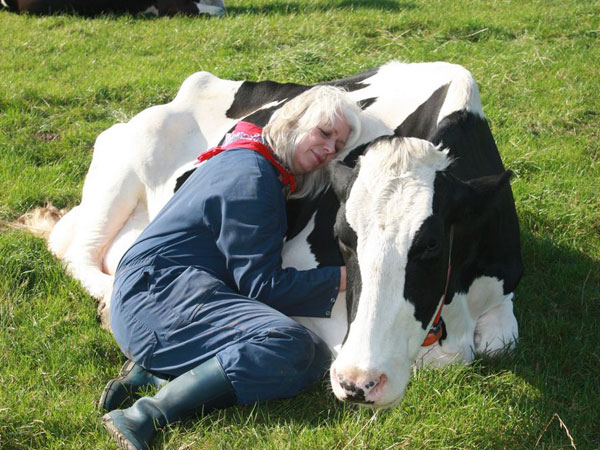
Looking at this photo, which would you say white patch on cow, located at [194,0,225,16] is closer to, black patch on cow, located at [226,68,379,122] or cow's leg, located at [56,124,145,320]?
black patch on cow, located at [226,68,379,122]

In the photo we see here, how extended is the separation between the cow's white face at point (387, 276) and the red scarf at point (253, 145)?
2.62 ft

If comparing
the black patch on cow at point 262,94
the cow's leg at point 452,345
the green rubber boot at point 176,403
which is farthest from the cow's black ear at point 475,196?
the black patch on cow at point 262,94

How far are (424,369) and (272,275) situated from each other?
0.86 meters

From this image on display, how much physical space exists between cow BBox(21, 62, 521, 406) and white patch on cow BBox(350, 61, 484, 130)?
1cm

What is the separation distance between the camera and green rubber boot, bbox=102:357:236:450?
352 centimetres

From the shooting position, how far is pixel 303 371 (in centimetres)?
381

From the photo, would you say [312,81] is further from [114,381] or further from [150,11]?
[150,11]

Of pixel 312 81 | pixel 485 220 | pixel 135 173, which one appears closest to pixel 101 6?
pixel 312 81

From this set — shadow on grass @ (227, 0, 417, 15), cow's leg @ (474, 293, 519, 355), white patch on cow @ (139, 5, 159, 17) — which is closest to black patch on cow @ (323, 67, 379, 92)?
cow's leg @ (474, 293, 519, 355)

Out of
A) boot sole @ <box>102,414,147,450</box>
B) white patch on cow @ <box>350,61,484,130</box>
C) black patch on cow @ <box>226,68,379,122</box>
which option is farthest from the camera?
black patch on cow @ <box>226,68,379,122</box>

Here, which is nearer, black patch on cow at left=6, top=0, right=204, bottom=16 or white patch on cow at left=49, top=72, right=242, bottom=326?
white patch on cow at left=49, top=72, right=242, bottom=326

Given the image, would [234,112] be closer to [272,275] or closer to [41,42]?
[272,275]

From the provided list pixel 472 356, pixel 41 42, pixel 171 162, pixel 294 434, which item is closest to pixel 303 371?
pixel 294 434

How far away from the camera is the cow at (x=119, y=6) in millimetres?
11773
